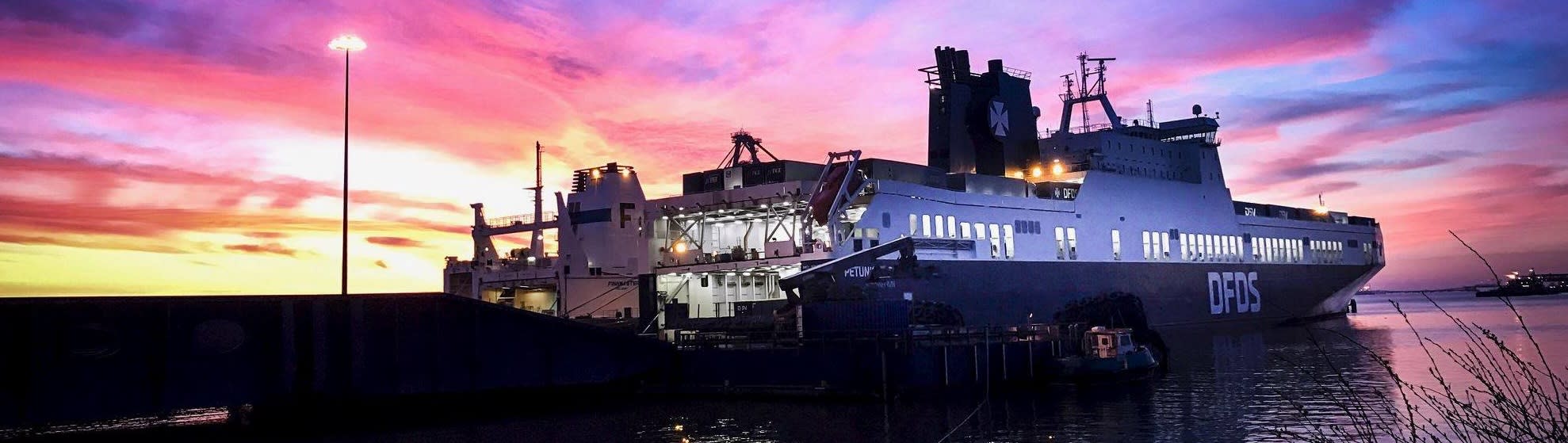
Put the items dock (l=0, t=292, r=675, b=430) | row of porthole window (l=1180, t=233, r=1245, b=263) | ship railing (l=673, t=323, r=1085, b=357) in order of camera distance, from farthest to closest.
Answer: row of porthole window (l=1180, t=233, r=1245, b=263) → ship railing (l=673, t=323, r=1085, b=357) → dock (l=0, t=292, r=675, b=430)

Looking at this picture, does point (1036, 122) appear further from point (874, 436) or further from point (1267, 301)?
point (874, 436)

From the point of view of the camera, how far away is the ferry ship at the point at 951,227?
51.2 meters

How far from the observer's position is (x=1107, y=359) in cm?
3984

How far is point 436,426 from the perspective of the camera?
→ 32094 millimetres

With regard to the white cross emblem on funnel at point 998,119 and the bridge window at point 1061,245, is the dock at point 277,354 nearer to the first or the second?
the bridge window at point 1061,245

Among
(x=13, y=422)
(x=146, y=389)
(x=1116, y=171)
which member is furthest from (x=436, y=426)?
(x=1116, y=171)

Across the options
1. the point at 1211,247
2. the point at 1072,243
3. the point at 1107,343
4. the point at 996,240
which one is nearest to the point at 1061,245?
the point at 1072,243

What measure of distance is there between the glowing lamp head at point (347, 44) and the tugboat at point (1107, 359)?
25.3 meters

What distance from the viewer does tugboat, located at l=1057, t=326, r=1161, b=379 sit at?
39875mm

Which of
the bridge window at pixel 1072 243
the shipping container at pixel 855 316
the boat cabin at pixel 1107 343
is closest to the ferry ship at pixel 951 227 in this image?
the bridge window at pixel 1072 243

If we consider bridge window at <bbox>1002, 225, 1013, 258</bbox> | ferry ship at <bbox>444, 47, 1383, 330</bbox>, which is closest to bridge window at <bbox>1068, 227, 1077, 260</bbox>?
ferry ship at <bbox>444, 47, 1383, 330</bbox>

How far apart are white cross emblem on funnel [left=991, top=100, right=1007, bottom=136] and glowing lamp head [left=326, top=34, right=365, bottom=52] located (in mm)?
42958

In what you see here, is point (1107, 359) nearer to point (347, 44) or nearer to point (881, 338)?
point (881, 338)

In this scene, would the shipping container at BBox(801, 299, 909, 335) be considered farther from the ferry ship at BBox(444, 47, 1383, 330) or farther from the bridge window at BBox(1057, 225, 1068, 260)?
the bridge window at BBox(1057, 225, 1068, 260)
